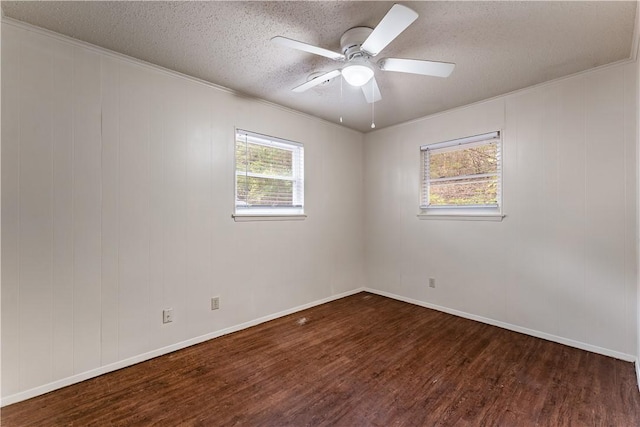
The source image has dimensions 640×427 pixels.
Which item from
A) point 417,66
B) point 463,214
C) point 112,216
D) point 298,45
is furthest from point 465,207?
point 112,216

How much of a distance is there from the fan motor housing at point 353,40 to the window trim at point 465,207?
1.96 m

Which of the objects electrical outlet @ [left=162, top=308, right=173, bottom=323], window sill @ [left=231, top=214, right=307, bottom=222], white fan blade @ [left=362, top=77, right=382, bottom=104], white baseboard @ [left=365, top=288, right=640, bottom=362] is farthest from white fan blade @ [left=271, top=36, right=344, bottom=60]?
white baseboard @ [left=365, top=288, right=640, bottom=362]

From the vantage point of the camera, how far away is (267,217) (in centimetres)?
321

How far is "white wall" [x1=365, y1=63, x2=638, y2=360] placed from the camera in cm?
239

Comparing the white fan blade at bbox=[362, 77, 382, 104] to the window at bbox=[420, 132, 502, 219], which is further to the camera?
the window at bbox=[420, 132, 502, 219]

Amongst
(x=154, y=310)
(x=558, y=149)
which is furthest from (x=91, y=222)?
(x=558, y=149)

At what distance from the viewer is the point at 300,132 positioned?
3.56 metres

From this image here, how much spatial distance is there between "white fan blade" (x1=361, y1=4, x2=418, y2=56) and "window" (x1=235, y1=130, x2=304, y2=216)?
1685mm

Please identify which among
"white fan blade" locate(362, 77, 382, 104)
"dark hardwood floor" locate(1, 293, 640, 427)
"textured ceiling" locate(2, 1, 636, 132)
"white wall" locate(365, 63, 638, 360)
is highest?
"textured ceiling" locate(2, 1, 636, 132)

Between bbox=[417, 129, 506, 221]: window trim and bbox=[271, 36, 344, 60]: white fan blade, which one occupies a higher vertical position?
bbox=[271, 36, 344, 60]: white fan blade

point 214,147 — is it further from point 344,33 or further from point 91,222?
point 344,33

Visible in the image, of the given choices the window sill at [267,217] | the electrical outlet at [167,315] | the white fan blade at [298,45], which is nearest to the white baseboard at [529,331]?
the window sill at [267,217]

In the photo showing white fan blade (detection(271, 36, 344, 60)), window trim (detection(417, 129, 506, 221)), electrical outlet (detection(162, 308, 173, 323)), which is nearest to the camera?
white fan blade (detection(271, 36, 344, 60))

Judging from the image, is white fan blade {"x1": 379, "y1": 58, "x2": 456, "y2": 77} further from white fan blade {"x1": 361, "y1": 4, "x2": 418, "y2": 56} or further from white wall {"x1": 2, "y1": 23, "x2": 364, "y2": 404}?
white wall {"x1": 2, "y1": 23, "x2": 364, "y2": 404}
